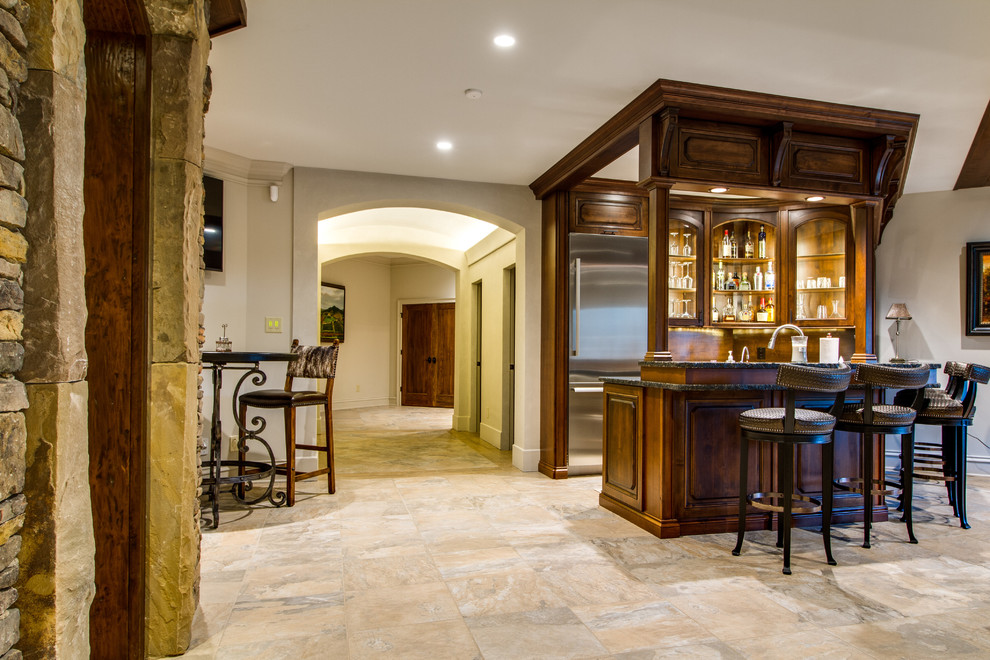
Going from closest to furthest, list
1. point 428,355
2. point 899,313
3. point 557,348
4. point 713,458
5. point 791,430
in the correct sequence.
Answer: point 791,430 < point 713,458 < point 557,348 < point 899,313 < point 428,355

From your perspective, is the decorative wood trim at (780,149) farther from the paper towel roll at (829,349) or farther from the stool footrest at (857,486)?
the stool footrest at (857,486)

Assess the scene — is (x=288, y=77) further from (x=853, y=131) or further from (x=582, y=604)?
(x=853, y=131)

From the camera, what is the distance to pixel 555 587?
265cm

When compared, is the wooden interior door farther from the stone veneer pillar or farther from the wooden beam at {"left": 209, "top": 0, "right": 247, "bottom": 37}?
the stone veneer pillar

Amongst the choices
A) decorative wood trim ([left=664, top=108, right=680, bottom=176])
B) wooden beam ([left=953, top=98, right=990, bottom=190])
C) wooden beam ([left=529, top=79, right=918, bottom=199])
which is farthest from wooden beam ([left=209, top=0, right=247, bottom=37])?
wooden beam ([left=953, top=98, right=990, bottom=190])

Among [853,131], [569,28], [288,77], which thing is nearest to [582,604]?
[569,28]

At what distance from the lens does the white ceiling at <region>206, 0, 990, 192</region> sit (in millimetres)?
2699

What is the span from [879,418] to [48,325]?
11.7 feet

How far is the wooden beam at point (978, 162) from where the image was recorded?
13.6 ft

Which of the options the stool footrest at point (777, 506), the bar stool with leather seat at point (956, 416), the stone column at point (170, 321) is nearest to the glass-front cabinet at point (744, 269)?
the bar stool with leather seat at point (956, 416)

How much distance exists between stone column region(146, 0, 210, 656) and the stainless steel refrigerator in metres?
3.48

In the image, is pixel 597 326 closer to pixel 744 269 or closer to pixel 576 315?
pixel 576 315


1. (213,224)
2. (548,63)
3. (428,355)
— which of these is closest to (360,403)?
(428,355)

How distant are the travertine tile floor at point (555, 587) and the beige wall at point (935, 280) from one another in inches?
69.3
